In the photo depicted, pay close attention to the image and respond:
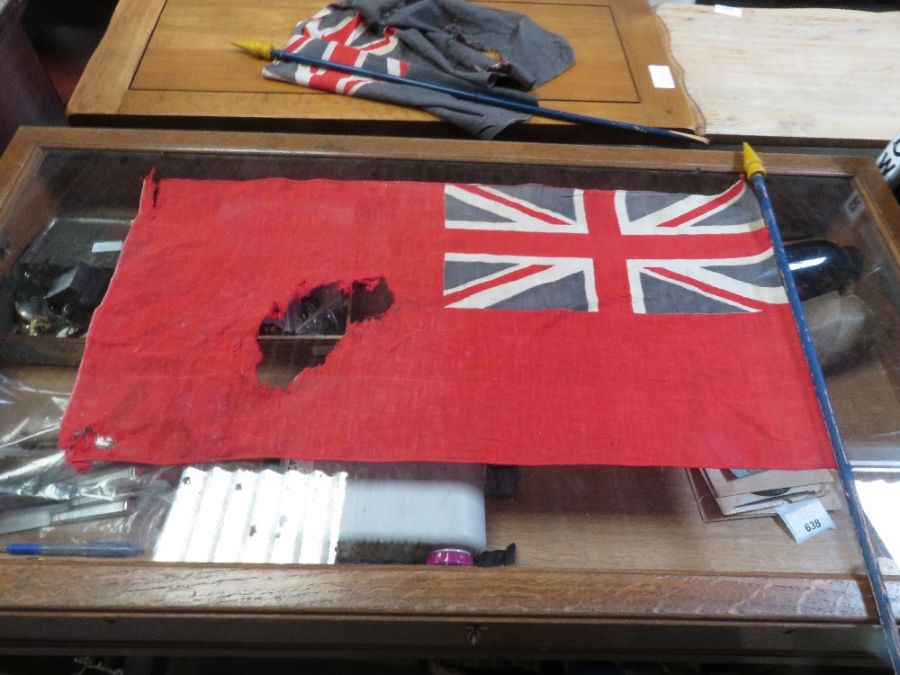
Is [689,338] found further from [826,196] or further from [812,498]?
[826,196]

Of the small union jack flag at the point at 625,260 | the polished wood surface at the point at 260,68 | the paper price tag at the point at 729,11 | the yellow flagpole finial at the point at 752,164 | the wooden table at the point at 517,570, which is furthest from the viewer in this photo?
the paper price tag at the point at 729,11

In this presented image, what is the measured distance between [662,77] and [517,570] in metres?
1.08

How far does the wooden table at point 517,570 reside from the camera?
0.61m

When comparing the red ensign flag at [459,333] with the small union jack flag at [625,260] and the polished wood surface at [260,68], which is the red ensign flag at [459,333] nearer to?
the small union jack flag at [625,260]

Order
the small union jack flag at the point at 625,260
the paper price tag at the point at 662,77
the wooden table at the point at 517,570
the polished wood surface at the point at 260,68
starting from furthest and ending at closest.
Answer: the paper price tag at the point at 662,77 < the polished wood surface at the point at 260,68 < the small union jack flag at the point at 625,260 < the wooden table at the point at 517,570

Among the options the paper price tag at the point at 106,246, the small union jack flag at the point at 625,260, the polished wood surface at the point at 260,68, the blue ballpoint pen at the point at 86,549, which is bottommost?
the blue ballpoint pen at the point at 86,549

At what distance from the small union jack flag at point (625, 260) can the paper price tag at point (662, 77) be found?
1.22 feet

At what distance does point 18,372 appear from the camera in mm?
841

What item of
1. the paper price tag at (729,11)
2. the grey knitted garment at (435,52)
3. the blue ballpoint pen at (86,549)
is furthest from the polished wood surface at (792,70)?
the blue ballpoint pen at (86,549)

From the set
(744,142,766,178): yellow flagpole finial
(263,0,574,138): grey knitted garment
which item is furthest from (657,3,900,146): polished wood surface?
(263,0,574,138): grey knitted garment

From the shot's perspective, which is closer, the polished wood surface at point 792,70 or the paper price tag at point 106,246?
the paper price tag at point 106,246

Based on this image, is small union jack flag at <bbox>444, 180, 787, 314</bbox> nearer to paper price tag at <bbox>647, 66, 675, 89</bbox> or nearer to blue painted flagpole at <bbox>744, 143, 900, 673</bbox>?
blue painted flagpole at <bbox>744, 143, 900, 673</bbox>

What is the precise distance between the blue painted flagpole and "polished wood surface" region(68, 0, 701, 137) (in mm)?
259

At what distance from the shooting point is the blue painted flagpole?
0.61 meters
